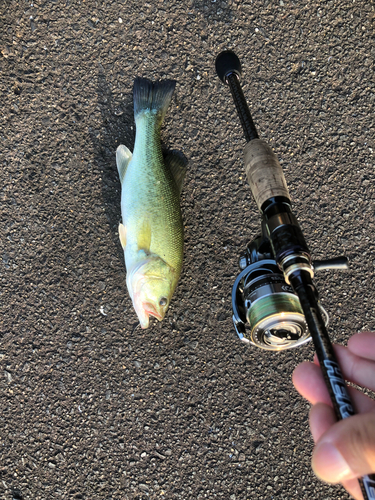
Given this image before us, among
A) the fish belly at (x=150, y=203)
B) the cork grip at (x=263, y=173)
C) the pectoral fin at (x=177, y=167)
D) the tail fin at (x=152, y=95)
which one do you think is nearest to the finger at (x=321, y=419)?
the cork grip at (x=263, y=173)

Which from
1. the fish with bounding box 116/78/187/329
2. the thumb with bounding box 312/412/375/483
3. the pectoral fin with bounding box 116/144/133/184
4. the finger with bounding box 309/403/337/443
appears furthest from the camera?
the pectoral fin with bounding box 116/144/133/184

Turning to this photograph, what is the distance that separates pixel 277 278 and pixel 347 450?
83 centimetres

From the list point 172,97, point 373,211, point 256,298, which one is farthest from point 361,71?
point 256,298

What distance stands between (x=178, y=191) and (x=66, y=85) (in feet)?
4.20

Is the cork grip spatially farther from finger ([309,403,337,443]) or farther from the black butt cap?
finger ([309,403,337,443])

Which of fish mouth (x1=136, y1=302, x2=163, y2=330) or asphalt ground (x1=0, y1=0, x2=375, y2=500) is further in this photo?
asphalt ground (x1=0, y1=0, x2=375, y2=500)

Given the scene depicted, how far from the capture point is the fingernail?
1.15m

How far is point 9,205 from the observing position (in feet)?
9.34

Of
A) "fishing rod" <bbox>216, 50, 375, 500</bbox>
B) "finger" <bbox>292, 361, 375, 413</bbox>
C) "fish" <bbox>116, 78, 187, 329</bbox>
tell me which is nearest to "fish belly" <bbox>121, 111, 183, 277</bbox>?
"fish" <bbox>116, 78, 187, 329</bbox>

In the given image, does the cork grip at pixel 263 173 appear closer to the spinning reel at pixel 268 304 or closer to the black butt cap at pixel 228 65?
the spinning reel at pixel 268 304

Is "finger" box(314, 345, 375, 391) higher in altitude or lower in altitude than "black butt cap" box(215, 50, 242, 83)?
lower

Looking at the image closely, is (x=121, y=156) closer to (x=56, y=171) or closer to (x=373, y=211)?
(x=56, y=171)

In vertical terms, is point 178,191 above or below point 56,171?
below

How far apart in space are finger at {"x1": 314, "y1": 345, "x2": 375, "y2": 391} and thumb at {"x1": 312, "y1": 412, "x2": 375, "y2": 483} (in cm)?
55
